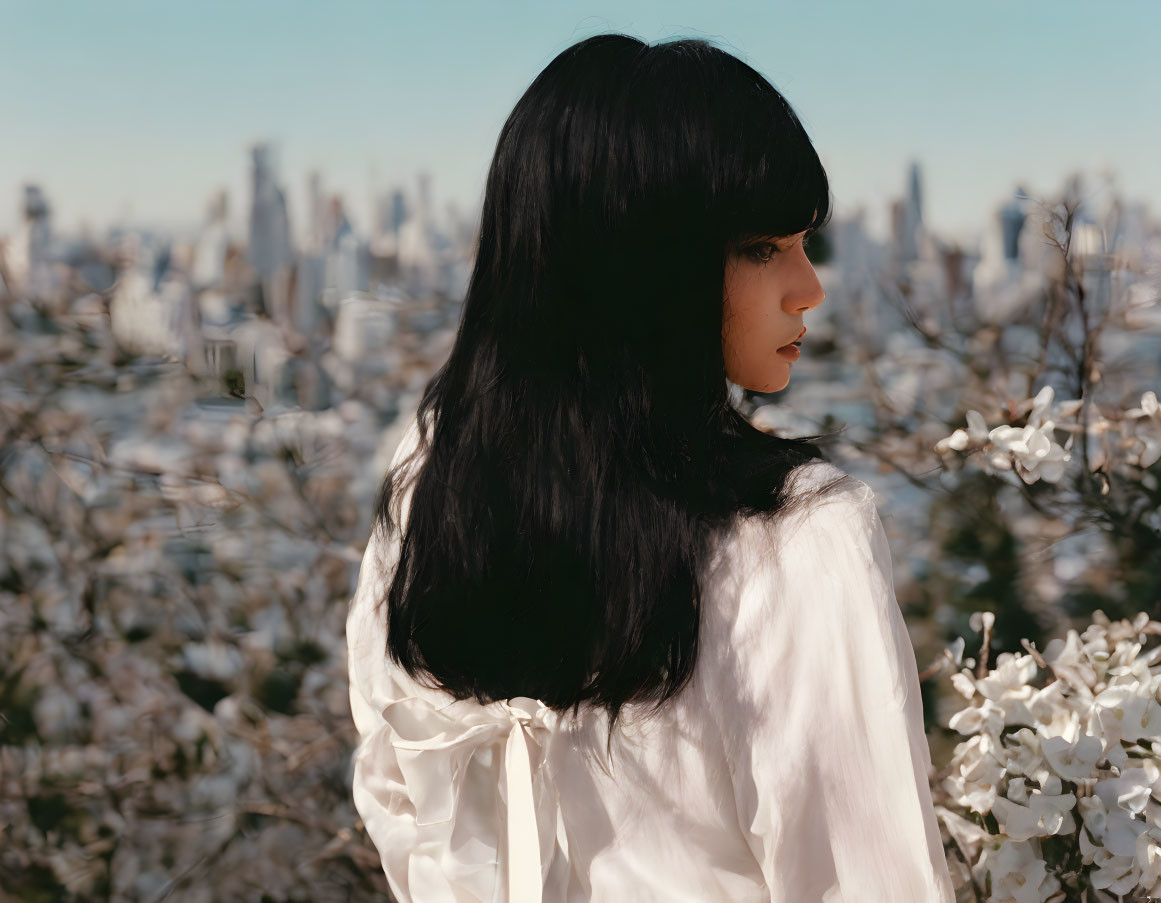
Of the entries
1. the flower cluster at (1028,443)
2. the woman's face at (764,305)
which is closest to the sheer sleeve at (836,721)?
the woman's face at (764,305)

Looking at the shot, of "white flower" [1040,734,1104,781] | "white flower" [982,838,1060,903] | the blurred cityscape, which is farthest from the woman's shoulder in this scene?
the blurred cityscape

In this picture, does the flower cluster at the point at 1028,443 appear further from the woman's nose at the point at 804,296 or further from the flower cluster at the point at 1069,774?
the woman's nose at the point at 804,296

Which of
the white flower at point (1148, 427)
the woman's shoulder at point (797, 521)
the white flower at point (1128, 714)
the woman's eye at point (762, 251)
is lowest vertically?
the white flower at point (1128, 714)

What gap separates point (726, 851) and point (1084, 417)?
129cm

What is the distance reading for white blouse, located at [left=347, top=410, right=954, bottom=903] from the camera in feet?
2.09

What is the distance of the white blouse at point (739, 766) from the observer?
0.64m

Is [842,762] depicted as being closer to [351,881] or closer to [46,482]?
[351,881]

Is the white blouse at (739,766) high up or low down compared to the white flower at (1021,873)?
up

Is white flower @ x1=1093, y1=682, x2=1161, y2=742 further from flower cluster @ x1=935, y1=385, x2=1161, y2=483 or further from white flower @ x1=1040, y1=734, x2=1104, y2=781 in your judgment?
flower cluster @ x1=935, y1=385, x2=1161, y2=483

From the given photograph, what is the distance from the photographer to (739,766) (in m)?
0.68

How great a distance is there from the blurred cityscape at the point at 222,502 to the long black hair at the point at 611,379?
1.14 metres

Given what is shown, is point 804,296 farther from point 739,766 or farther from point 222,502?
point 222,502

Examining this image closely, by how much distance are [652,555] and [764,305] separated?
19cm

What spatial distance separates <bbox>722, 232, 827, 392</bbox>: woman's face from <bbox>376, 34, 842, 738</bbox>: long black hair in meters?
0.02
